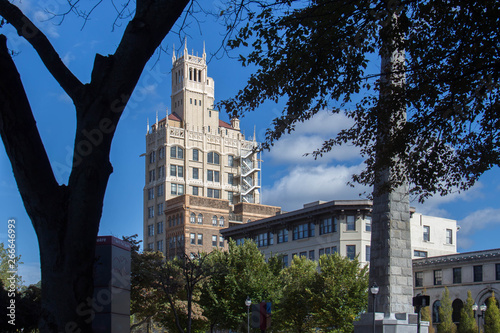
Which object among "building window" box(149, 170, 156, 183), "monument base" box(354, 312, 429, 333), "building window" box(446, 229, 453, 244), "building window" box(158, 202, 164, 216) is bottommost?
"monument base" box(354, 312, 429, 333)

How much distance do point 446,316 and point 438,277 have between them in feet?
28.9

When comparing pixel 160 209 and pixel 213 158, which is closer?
pixel 160 209

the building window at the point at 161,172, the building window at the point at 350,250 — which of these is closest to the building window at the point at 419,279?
the building window at the point at 350,250

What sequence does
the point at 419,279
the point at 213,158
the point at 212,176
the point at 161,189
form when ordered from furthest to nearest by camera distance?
the point at 213,158 < the point at 212,176 < the point at 161,189 < the point at 419,279

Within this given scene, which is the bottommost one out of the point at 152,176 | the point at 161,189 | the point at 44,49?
the point at 44,49

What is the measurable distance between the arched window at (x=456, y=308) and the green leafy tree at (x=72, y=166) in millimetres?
65962

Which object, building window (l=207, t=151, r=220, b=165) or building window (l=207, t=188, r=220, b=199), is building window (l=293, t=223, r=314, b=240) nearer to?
building window (l=207, t=188, r=220, b=199)

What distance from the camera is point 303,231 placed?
8506cm

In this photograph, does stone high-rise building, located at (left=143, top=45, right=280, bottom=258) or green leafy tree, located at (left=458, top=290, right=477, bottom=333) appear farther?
stone high-rise building, located at (left=143, top=45, right=280, bottom=258)

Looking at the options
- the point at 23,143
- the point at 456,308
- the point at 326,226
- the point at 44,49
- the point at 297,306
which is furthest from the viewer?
the point at 326,226

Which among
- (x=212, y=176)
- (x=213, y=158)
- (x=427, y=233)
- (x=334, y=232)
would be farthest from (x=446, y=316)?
(x=213, y=158)

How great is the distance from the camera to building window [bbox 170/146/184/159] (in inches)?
5709

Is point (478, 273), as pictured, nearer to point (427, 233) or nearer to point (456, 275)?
point (456, 275)

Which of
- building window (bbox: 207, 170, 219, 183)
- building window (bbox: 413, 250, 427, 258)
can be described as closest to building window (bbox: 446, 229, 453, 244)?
building window (bbox: 413, 250, 427, 258)
